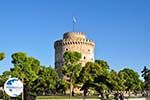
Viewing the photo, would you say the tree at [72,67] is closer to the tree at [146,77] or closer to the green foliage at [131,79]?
the green foliage at [131,79]

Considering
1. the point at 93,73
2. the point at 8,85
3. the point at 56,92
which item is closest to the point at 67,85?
the point at 56,92

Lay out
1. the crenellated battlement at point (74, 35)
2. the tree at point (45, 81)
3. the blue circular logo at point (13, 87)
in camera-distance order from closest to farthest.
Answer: the blue circular logo at point (13, 87), the tree at point (45, 81), the crenellated battlement at point (74, 35)

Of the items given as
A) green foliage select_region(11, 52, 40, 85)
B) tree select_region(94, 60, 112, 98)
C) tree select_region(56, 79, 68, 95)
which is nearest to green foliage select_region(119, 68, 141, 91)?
tree select_region(56, 79, 68, 95)

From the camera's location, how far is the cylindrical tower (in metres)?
102

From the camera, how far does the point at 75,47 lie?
102 metres

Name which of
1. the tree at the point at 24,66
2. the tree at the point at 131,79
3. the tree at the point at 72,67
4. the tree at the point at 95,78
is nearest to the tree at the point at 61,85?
the tree at the point at 72,67

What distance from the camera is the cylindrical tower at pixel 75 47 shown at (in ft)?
334

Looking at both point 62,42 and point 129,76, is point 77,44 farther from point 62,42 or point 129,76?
point 129,76

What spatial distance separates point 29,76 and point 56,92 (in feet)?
65.4

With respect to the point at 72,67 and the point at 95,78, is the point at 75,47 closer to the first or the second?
the point at 72,67

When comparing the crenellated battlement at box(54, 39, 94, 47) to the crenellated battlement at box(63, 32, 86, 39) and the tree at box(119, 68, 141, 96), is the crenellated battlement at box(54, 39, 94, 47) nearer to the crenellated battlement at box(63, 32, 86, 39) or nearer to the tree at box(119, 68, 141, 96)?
the crenellated battlement at box(63, 32, 86, 39)

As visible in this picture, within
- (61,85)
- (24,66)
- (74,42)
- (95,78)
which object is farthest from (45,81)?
(74,42)

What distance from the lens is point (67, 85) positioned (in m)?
84.2

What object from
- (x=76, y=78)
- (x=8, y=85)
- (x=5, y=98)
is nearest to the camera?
(x=8, y=85)
